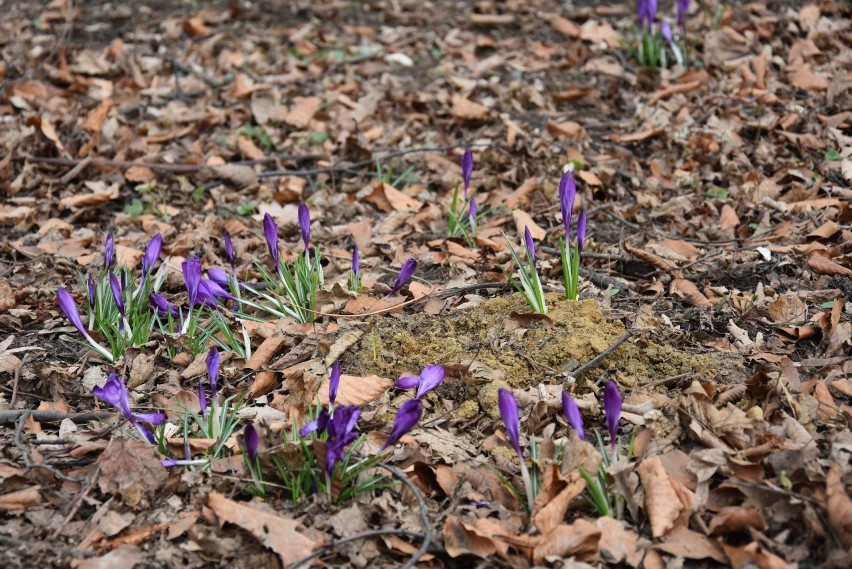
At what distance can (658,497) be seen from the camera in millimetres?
2311

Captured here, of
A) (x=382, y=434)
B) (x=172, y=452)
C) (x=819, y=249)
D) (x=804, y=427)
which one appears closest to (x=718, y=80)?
(x=819, y=249)

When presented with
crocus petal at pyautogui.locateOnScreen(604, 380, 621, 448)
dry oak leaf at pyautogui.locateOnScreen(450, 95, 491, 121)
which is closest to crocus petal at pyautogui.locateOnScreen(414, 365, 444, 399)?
crocus petal at pyautogui.locateOnScreen(604, 380, 621, 448)

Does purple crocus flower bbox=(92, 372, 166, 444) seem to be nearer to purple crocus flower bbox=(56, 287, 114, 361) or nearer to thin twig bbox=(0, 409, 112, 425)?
thin twig bbox=(0, 409, 112, 425)

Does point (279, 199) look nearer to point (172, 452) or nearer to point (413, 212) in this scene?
Result: point (413, 212)

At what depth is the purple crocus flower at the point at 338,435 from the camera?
91.1 inches

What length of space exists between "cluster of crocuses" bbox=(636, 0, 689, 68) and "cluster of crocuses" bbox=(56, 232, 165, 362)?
336cm

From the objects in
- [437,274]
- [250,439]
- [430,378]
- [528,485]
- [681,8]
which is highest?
[681,8]

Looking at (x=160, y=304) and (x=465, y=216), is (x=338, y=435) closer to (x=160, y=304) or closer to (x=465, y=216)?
(x=160, y=304)

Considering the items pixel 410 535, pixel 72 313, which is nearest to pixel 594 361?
pixel 410 535

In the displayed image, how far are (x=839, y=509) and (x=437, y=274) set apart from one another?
1.96m

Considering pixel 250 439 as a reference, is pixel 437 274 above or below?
below

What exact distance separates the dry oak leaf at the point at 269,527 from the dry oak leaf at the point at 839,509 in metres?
1.31

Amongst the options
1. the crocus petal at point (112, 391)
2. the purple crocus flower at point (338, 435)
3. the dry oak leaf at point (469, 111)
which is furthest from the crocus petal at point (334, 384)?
the dry oak leaf at point (469, 111)

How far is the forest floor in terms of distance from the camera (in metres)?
2.35
